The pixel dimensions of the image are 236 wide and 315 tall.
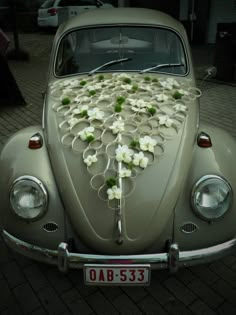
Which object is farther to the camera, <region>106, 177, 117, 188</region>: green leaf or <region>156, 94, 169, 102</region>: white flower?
<region>156, 94, 169, 102</region>: white flower

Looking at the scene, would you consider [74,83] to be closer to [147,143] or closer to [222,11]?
[147,143]

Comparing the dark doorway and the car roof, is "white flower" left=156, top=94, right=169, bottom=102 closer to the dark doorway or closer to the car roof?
the car roof

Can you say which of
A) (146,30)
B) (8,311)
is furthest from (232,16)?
(8,311)

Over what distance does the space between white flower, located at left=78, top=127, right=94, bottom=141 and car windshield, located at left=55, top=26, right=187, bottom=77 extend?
110 cm

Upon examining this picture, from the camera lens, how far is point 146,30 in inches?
145

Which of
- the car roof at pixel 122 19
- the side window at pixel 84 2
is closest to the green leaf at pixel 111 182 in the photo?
the car roof at pixel 122 19

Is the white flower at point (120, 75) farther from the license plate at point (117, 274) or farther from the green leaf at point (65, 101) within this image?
the license plate at point (117, 274)

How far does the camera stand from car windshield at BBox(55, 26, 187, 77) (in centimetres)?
359

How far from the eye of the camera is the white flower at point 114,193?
2258mm

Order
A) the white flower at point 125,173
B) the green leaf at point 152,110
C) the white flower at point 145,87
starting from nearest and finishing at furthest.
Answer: the white flower at point 125,173 → the green leaf at point 152,110 → the white flower at point 145,87

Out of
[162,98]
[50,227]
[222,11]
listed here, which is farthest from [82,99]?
[222,11]

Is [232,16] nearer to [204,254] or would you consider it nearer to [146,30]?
[146,30]

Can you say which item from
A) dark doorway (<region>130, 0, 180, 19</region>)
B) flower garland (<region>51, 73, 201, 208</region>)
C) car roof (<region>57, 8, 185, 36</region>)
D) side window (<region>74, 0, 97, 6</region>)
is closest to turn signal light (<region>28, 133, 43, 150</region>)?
flower garland (<region>51, 73, 201, 208</region>)

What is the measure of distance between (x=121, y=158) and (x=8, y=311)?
139 cm
